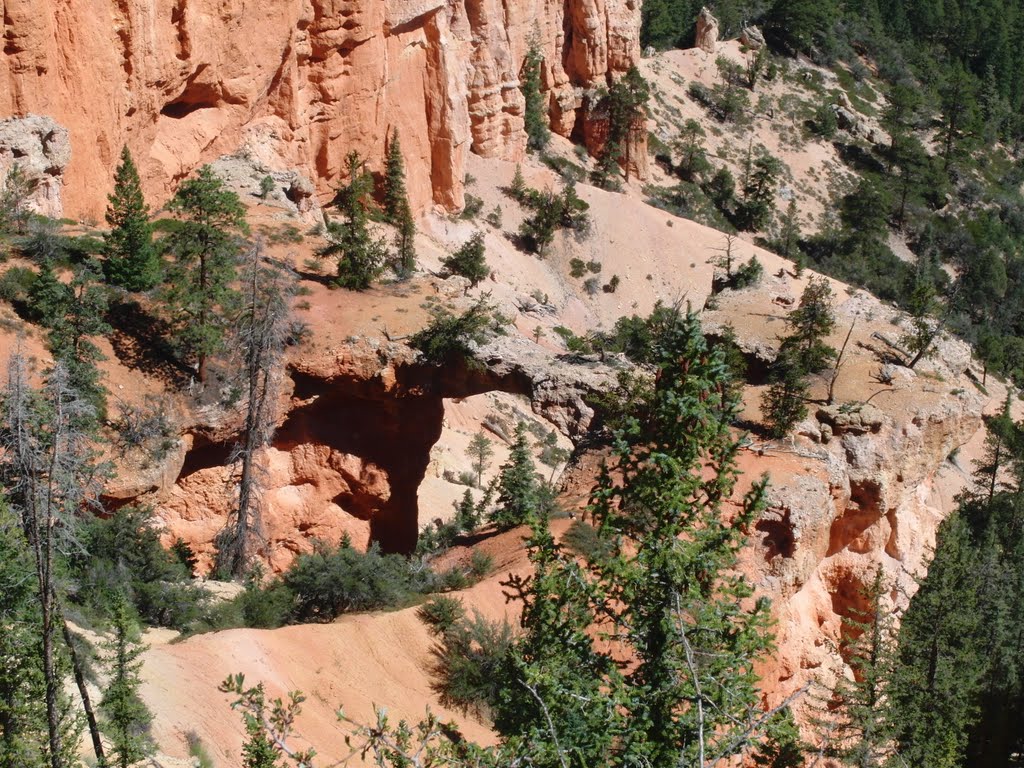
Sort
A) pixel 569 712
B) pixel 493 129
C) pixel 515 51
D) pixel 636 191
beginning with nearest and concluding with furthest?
pixel 569 712 < pixel 493 129 < pixel 515 51 < pixel 636 191

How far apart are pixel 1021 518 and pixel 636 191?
1550 inches

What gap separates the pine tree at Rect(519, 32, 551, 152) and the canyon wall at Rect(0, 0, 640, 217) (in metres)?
0.92

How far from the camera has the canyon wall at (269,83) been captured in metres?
31.6

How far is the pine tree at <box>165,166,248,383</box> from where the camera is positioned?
27266 mm

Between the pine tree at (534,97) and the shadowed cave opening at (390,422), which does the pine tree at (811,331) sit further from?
the pine tree at (534,97)

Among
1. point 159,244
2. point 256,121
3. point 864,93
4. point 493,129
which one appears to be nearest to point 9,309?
point 159,244

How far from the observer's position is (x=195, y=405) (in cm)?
2795

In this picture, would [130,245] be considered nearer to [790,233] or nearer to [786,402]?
[786,402]

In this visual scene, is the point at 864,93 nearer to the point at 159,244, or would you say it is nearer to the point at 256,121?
the point at 256,121

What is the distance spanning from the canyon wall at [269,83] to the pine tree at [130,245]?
3773 mm

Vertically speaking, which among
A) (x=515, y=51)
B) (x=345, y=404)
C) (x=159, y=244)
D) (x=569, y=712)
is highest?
(x=515, y=51)

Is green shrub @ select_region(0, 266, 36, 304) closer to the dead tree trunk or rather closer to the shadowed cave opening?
A: the dead tree trunk

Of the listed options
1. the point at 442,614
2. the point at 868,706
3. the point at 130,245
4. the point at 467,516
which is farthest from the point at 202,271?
the point at 868,706

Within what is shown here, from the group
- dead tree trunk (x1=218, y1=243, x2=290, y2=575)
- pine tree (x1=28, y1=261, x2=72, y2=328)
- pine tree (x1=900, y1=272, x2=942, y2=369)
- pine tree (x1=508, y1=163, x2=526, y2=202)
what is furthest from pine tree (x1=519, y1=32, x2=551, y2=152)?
pine tree (x1=28, y1=261, x2=72, y2=328)
